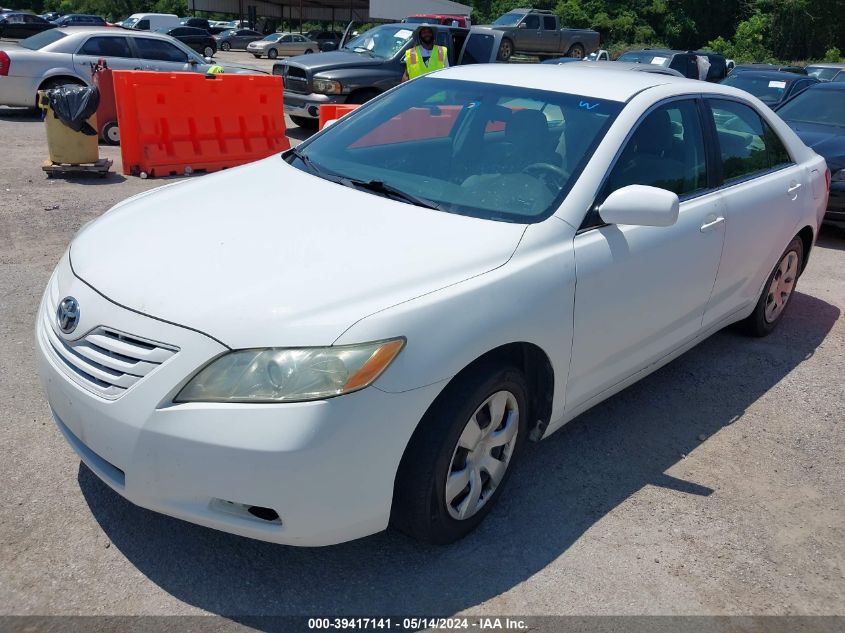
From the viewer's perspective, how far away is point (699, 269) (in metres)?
3.96

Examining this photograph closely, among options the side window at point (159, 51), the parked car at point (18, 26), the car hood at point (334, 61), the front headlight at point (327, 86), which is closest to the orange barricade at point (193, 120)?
the front headlight at point (327, 86)

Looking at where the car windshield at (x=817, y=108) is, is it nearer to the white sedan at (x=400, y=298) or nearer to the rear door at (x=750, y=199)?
the rear door at (x=750, y=199)

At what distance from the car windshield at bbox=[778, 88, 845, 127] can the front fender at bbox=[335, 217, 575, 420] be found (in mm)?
7343

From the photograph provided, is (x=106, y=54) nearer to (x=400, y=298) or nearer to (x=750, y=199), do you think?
(x=750, y=199)

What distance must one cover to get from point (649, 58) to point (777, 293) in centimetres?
1607

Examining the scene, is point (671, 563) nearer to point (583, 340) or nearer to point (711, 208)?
point (583, 340)

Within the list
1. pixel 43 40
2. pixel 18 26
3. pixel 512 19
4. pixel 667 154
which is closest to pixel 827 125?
pixel 667 154

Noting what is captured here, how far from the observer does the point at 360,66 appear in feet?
41.2

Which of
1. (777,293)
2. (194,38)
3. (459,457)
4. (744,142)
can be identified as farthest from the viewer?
(194,38)

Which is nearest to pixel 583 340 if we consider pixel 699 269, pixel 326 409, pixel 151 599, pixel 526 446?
pixel 526 446

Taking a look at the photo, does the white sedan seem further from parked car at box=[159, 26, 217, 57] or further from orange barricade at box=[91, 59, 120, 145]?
parked car at box=[159, 26, 217, 57]

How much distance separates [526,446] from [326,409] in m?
1.66

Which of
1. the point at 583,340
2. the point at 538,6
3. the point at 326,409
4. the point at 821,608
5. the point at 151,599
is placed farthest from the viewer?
the point at 538,6

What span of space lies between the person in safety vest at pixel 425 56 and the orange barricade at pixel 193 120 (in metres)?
2.58
